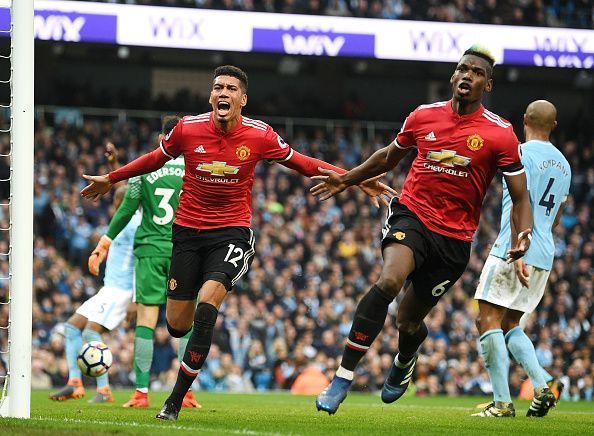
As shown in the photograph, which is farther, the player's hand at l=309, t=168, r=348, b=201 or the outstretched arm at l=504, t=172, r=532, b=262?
the player's hand at l=309, t=168, r=348, b=201

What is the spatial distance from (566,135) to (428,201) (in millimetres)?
22283

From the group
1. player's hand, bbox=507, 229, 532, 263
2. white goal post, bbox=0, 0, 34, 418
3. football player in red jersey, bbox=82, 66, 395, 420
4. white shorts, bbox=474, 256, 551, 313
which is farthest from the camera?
white shorts, bbox=474, 256, 551, 313

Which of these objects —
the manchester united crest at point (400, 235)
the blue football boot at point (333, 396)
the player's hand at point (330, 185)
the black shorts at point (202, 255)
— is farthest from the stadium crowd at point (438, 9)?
the blue football boot at point (333, 396)

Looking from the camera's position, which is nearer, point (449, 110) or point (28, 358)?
point (28, 358)

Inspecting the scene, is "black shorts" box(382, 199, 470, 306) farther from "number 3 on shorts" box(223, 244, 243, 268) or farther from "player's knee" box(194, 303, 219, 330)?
"player's knee" box(194, 303, 219, 330)

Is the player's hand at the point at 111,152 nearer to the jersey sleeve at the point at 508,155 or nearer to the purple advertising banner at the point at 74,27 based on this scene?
the jersey sleeve at the point at 508,155

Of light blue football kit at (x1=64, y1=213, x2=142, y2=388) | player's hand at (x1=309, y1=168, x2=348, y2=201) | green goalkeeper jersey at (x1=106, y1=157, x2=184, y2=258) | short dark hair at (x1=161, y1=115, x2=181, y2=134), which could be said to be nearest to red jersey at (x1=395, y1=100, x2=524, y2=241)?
player's hand at (x1=309, y1=168, x2=348, y2=201)

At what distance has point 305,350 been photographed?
Answer: 64.2 feet

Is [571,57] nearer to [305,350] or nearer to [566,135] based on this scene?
[566,135]

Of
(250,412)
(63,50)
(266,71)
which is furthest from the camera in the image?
(266,71)

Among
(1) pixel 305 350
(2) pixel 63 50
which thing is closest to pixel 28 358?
(1) pixel 305 350

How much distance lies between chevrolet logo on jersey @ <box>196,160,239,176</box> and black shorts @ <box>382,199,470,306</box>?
1290 mm

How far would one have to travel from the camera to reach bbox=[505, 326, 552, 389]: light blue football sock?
9219mm

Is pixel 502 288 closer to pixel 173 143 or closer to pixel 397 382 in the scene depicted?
pixel 397 382
